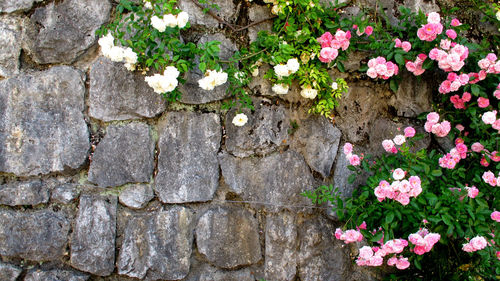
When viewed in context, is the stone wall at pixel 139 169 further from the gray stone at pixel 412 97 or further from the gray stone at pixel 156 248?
the gray stone at pixel 412 97

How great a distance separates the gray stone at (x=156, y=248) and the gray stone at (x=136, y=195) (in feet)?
0.19

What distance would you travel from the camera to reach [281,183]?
1739mm

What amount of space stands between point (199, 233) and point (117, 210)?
0.36m

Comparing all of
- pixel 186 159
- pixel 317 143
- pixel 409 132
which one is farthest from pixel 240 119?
pixel 409 132

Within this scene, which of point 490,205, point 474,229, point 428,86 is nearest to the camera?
point 474,229

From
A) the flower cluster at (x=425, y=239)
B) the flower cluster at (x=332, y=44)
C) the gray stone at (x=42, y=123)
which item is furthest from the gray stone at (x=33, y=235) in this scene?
the flower cluster at (x=425, y=239)

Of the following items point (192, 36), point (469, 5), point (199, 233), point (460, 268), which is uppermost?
point (192, 36)

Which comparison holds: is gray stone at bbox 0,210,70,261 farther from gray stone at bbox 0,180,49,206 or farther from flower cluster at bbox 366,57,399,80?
flower cluster at bbox 366,57,399,80

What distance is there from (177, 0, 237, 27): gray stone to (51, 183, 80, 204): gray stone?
33.8 inches

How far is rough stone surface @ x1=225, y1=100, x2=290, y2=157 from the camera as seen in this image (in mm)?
1713

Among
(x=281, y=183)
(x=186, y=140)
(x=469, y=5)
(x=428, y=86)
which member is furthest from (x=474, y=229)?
(x=186, y=140)

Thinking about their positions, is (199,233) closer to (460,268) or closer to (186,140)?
(186,140)

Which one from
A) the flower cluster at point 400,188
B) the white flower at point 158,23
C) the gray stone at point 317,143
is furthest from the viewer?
the gray stone at point 317,143

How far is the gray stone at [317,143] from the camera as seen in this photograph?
1783 mm
